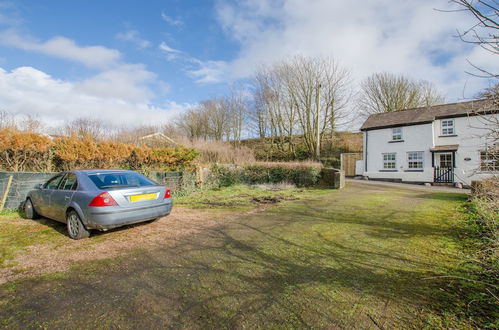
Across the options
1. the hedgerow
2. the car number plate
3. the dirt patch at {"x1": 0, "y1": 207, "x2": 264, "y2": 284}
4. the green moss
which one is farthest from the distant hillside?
the green moss

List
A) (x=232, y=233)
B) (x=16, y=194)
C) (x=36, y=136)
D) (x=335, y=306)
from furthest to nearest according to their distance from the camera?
(x=36, y=136), (x=16, y=194), (x=232, y=233), (x=335, y=306)

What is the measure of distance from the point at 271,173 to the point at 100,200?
1282cm

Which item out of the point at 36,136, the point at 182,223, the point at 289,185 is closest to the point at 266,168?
the point at 289,185

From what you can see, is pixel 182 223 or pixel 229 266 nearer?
pixel 229 266

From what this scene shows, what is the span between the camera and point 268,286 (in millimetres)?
2857

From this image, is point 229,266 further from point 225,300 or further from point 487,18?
point 487,18

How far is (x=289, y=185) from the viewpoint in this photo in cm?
1547

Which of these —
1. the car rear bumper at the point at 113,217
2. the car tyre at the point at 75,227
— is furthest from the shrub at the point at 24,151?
the car rear bumper at the point at 113,217

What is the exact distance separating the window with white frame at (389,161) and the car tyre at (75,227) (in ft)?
75.9

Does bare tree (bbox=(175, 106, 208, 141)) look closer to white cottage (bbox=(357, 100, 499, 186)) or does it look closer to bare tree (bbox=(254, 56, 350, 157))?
bare tree (bbox=(254, 56, 350, 157))

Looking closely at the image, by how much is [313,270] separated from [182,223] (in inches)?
151

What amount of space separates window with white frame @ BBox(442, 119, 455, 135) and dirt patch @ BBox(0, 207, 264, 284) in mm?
21236

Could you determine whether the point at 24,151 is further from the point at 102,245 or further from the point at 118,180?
the point at 102,245

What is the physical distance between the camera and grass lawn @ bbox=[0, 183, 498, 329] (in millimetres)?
2281
